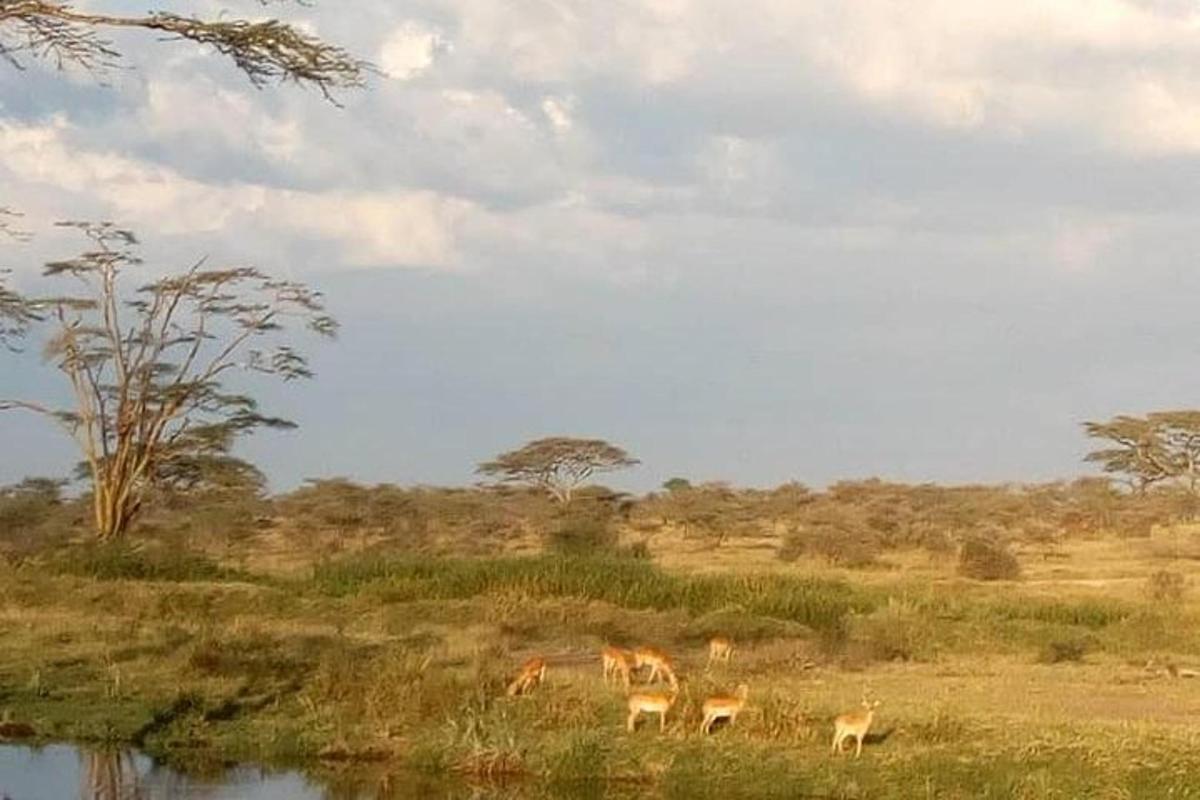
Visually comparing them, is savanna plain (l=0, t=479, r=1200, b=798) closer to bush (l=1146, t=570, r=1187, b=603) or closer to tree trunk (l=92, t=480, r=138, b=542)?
bush (l=1146, t=570, r=1187, b=603)

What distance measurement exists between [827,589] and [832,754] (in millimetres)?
12711

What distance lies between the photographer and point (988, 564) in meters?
35.2

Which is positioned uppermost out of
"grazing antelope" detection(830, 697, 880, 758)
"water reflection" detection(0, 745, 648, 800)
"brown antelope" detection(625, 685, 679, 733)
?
"brown antelope" detection(625, 685, 679, 733)

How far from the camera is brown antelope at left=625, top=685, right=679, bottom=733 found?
16.4 metres

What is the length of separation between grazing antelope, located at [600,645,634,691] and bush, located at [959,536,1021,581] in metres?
16.8

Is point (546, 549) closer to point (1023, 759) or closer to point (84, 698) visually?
point (84, 698)

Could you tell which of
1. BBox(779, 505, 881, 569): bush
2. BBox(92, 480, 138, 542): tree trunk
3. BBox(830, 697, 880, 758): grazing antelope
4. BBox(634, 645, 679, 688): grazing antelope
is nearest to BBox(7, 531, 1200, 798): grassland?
BBox(830, 697, 880, 758): grazing antelope

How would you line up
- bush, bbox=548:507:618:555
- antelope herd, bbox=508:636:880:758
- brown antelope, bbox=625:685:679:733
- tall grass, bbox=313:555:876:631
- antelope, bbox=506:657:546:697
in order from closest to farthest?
antelope herd, bbox=508:636:880:758 → brown antelope, bbox=625:685:679:733 → antelope, bbox=506:657:546:697 → tall grass, bbox=313:555:876:631 → bush, bbox=548:507:618:555

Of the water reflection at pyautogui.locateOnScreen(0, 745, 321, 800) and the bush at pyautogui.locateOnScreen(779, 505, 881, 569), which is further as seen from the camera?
the bush at pyautogui.locateOnScreen(779, 505, 881, 569)

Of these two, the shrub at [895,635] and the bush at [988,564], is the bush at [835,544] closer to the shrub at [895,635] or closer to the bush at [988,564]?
the bush at [988,564]

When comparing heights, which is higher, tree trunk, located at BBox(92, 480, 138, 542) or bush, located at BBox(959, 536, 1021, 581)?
tree trunk, located at BBox(92, 480, 138, 542)

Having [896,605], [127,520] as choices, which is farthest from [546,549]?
[896,605]

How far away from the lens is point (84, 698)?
19.1 metres

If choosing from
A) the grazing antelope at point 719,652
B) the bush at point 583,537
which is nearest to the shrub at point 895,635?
the grazing antelope at point 719,652
